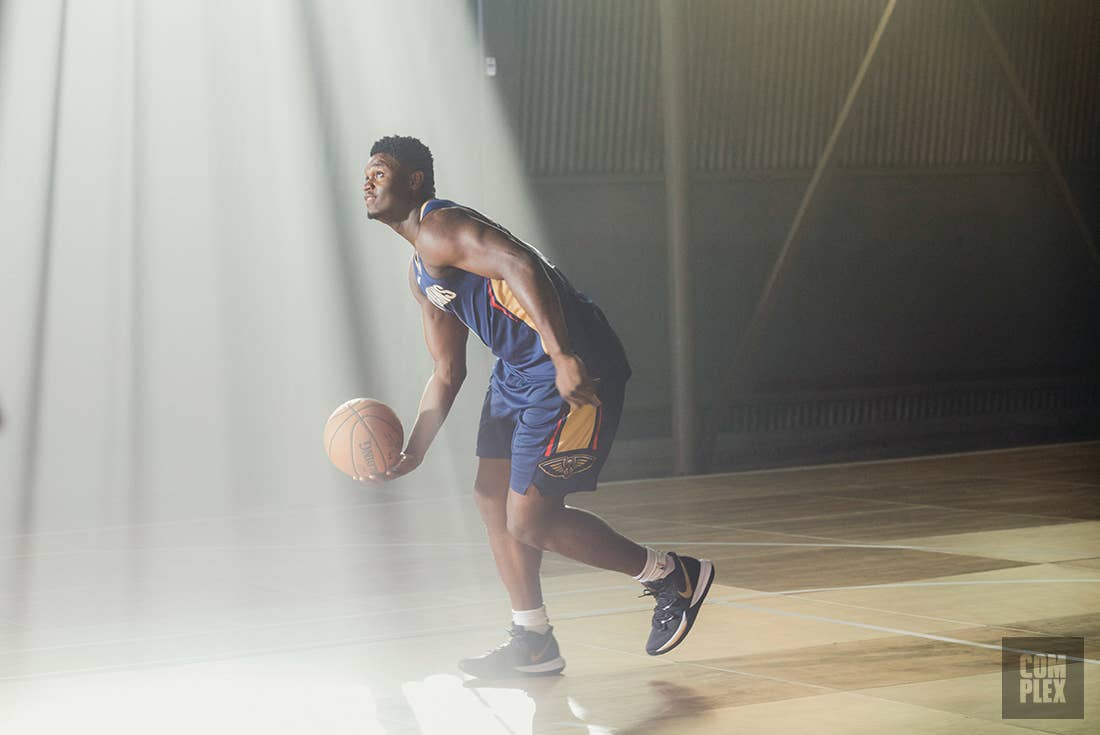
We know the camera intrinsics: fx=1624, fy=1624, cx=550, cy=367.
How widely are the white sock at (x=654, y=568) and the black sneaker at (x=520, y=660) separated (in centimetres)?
39

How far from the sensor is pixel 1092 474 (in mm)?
12039

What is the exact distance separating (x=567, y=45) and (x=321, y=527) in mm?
5257

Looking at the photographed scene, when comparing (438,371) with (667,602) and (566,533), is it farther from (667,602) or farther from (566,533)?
(667,602)

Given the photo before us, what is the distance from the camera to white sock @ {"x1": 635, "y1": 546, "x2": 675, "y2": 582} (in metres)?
5.63

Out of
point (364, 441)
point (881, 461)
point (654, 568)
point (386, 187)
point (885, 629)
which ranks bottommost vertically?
point (881, 461)

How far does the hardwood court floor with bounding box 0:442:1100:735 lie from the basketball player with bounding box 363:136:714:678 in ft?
0.95

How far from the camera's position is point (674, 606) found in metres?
5.65

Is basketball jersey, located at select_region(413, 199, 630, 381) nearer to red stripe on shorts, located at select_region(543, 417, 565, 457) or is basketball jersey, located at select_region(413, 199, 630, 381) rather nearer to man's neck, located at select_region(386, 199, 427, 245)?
man's neck, located at select_region(386, 199, 427, 245)

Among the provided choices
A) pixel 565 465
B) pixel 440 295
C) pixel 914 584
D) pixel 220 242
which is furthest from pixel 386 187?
pixel 220 242

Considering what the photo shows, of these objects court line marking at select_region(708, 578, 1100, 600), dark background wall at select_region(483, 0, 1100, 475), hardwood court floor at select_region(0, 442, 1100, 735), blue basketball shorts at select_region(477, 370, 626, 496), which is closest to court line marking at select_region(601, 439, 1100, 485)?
dark background wall at select_region(483, 0, 1100, 475)

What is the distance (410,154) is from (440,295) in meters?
0.48

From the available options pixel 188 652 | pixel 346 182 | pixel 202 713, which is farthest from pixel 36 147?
pixel 202 713

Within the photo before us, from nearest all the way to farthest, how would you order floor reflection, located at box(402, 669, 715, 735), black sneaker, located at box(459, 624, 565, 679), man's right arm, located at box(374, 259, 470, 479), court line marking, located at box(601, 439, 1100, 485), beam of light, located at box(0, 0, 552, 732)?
floor reflection, located at box(402, 669, 715, 735) < black sneaker, located at box(459, 624, 565, 679) < man's right arm, located at box(374, 259, 470, 479) < beam of light, located at box(0, 0, 552, 732) < court line marking, located at box(601, 439, 1100, 485)

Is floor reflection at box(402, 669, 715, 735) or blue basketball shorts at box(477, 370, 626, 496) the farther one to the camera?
blue basketball shorts at box(477, 370, 626, 496)
